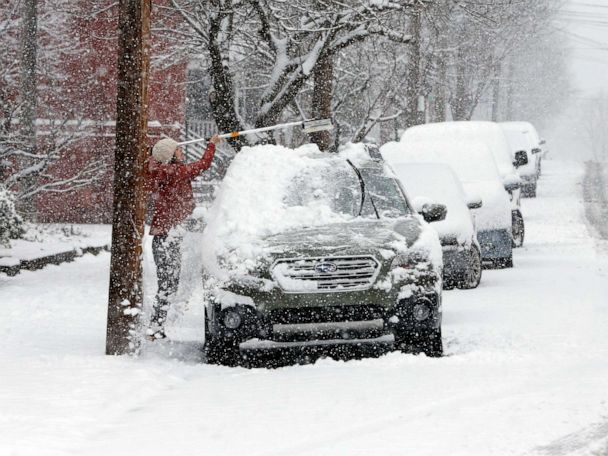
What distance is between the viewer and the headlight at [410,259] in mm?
9023

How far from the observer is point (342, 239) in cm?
916

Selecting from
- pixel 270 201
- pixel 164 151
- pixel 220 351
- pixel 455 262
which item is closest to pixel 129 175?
pixel 164 151

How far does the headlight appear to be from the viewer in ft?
29.6

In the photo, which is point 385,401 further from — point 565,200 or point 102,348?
point 565,200

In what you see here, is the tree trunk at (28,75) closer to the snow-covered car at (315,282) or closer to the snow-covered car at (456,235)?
the snow-covered car at (456,235)

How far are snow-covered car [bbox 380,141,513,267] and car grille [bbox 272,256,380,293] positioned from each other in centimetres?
594

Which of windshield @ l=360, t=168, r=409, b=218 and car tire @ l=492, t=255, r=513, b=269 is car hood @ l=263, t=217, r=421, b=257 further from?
car tire @ l=492, t=255, r=513, b=269

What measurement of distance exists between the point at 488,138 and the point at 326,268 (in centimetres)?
1169

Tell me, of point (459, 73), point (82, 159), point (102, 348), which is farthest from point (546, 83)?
point (102, 348)

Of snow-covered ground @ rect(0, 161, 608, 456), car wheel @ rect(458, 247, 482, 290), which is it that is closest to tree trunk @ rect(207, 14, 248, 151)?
car wheel @ rect(458, 247, 482, 290)

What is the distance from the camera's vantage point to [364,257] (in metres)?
8.98

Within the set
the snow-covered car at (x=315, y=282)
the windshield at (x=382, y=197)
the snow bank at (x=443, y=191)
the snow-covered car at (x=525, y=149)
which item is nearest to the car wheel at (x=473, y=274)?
the snow bank at (x=443, y=191)

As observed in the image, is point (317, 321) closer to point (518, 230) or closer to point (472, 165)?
point (472, 165)

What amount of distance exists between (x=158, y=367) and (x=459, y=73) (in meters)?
38.8
